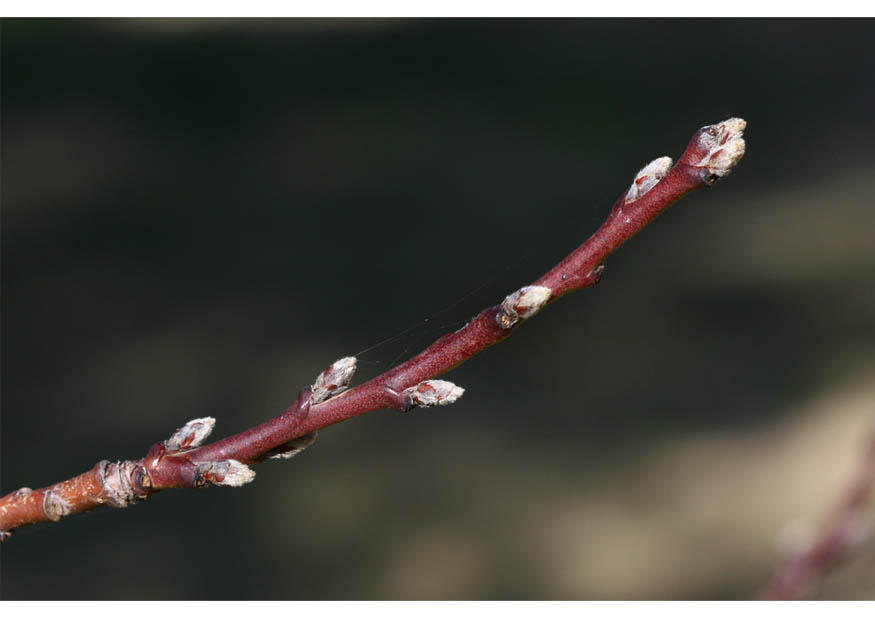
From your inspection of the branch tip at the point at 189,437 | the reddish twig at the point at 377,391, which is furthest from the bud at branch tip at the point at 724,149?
the branch tip at the point at 189,437

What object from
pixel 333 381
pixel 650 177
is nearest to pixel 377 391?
pixel 333 381

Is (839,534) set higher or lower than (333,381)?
lower

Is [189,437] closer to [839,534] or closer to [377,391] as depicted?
[377,391]

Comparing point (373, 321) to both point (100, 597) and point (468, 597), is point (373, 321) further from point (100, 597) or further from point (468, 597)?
point (100, 597)

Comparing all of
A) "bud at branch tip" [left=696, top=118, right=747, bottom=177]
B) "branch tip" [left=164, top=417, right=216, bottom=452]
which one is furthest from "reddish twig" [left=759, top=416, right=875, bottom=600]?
"branch tip" [left=164, top=417, right=216, bottom=452]

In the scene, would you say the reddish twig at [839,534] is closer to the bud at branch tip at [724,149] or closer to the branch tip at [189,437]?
the bud at branch tip at [724,149]

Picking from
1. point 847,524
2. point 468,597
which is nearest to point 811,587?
point 847,524

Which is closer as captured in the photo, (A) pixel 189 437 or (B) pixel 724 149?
(B) pixel 724 149
